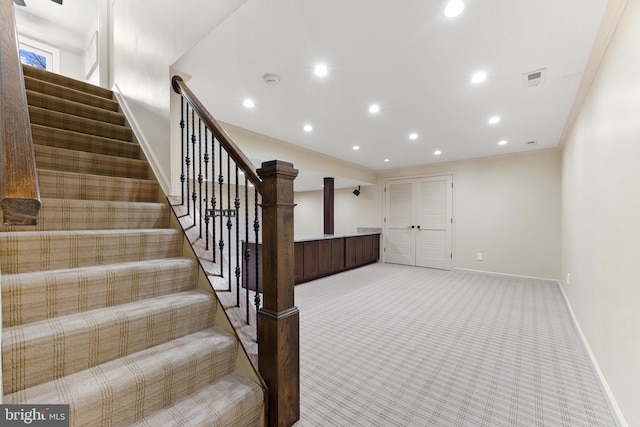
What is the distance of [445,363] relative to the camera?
215 cm

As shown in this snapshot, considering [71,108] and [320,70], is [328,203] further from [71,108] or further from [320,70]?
[71,108]

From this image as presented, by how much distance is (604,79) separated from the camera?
6.72ft

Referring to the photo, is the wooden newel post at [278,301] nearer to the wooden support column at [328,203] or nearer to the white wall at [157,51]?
the white wall at [157,51]

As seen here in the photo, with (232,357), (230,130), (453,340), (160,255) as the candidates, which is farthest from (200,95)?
(453,340)

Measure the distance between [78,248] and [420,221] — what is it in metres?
6.17

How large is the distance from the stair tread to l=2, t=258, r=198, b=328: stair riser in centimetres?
60

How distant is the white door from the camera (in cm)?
602

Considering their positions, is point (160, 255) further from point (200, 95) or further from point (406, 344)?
point (406, 344)

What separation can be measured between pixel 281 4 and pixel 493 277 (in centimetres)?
571

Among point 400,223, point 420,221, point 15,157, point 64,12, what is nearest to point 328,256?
point 400,223

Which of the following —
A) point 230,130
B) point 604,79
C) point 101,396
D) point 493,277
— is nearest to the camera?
point 101,396

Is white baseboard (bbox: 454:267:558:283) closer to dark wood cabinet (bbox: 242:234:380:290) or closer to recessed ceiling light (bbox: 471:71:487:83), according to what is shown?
dark wood cabinet (bbox: 242:234:380:290)

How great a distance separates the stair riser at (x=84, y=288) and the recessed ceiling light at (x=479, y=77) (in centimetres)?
282

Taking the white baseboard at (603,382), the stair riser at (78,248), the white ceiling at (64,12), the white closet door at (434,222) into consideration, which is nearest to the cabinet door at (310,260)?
the white closet door at (434,222)
